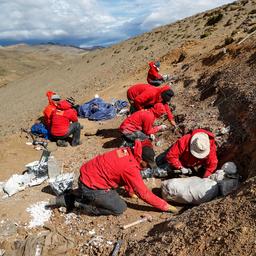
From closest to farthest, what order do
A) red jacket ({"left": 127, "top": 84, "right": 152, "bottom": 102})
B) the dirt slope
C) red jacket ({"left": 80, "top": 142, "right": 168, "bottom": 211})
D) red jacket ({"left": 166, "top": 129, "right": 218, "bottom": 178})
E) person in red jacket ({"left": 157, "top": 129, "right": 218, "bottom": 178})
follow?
the dirt slope, red jacket ({"left": 80, "top": 142, "right": 168, "bottom": 211}), person in red jacket ({"left": 157, "top": 129, "right": 218, "bottom": 178}), red jacket ({"left": 166, "top": 129, "right": 218, "bottom": 178}), red jacket ({"left": 127, "top": 84, "right": 152, "bottom": 102})

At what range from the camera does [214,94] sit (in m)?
9.84

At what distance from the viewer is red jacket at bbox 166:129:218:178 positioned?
663cm

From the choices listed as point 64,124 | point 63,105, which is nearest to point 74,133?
point 64,124

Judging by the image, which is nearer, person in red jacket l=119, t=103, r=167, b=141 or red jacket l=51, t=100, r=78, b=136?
person in red jacket l=119, t=103, r=167, b=141

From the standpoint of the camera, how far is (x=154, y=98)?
926 cm

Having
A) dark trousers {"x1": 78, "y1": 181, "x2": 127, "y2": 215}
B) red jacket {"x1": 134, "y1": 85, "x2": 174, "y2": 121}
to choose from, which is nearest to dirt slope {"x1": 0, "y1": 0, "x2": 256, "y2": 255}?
dark trousers {"x1": 78, "y1": 181, "x2": 127, "y2": 215}

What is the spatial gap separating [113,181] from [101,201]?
0.40 meters

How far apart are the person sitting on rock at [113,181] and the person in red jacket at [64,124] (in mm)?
4082

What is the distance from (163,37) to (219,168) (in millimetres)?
24345

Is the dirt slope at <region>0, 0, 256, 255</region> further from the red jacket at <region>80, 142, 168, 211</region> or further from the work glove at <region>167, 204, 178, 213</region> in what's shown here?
the red jacket at <region>80, 142, 168, 211</region>

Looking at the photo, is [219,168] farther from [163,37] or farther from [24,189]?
[163,37]

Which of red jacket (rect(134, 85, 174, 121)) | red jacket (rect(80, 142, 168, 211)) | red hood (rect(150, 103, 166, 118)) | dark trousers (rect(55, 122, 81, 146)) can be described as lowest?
dark trousers (rect(55, 122, 81, 146))

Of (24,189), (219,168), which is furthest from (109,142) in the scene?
(219,168)

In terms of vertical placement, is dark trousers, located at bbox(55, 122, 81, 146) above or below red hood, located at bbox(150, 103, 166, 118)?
below
